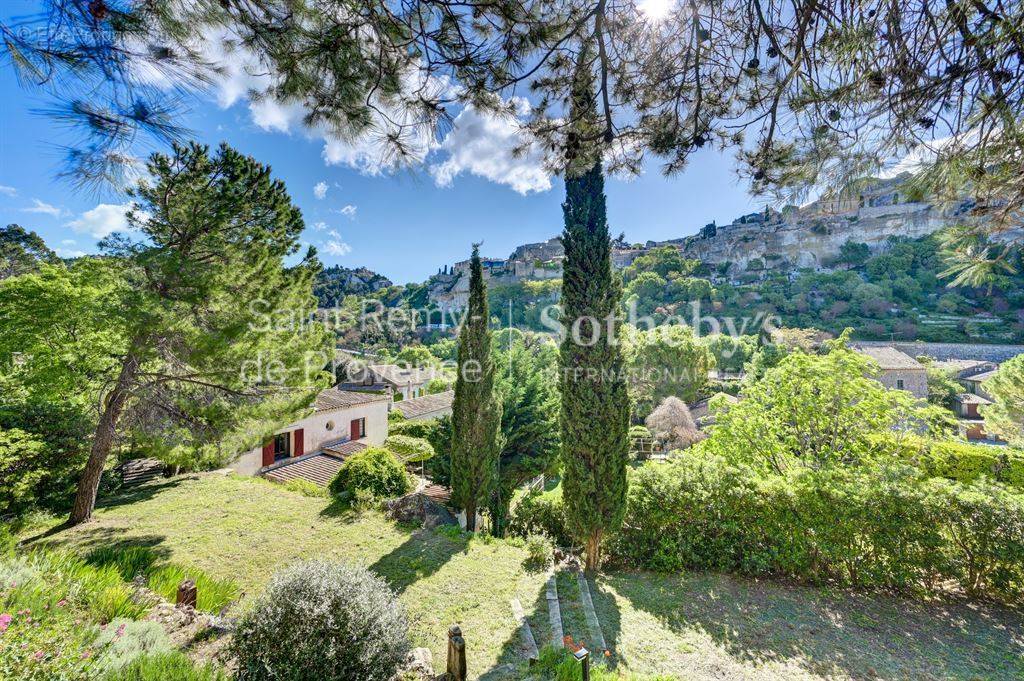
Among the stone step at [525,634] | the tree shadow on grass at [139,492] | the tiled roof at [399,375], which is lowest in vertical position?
the stone step at [525,634]

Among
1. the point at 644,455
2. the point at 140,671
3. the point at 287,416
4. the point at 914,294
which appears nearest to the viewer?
the point at 140,671

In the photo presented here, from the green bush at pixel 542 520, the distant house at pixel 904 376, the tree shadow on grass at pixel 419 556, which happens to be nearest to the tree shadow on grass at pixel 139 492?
the tree shadow on grass at pixel 419 556

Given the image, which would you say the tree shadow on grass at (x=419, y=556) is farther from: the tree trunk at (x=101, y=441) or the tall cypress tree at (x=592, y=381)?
the tree trunk at (x=101, y=441)

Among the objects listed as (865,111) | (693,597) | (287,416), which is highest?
(865,111)

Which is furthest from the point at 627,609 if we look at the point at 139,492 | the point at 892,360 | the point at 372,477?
the point at 892,360

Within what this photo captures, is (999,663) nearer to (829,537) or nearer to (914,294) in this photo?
(829,537)

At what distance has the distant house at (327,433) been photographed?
12.5 meters

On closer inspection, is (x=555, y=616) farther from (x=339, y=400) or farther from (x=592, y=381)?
(x=339, y=400)

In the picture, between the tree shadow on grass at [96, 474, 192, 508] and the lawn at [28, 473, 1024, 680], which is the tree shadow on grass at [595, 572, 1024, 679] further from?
the tree shadow on grass at [96, 474, 192, 508]

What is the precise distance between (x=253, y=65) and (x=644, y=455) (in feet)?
63.0

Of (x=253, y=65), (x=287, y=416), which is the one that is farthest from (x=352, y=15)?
(x=287, y=416)

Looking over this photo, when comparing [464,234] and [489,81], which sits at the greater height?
[464,234]

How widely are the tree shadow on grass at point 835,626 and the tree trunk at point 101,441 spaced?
830 cm

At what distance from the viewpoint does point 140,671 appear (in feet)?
6.52
